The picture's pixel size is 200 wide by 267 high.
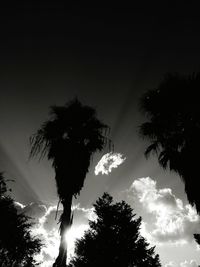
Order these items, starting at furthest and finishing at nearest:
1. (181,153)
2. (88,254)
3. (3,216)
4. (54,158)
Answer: (88,254)
(3,216)
(54,158)
(181,153)

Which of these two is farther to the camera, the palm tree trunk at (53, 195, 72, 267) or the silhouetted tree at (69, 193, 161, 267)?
the silhouetted tree at (69, 193, 161, 267)

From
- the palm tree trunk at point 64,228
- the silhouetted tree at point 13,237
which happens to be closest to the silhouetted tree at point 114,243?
the silhouetted tree at point 13,237

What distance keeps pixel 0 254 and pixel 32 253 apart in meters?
3.01

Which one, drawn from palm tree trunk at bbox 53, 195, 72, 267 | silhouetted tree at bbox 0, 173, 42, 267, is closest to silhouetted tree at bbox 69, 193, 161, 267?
silhouetted tree at bbox 0, 173, 42, 267

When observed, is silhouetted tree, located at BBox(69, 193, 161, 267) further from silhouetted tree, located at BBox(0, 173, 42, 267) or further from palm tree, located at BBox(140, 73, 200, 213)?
palm tree, located at BBox(140, 73, 200, 213)

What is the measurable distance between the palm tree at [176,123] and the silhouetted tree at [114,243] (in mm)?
13288

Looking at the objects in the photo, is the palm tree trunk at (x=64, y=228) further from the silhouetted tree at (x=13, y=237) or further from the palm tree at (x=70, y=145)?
the silhouetted tree at (x=13, y=237)

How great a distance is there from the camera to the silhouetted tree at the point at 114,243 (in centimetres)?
2114

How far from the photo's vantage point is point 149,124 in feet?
41.0

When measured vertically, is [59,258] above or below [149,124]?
below

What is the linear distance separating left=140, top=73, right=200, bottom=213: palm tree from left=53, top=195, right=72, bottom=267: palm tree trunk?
15.4 feet

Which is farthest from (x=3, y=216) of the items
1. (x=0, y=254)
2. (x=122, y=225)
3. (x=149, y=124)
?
(x=149, y=124)

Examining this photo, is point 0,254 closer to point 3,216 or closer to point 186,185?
point 3,216

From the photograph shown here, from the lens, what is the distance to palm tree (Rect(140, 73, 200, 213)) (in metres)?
10.5
